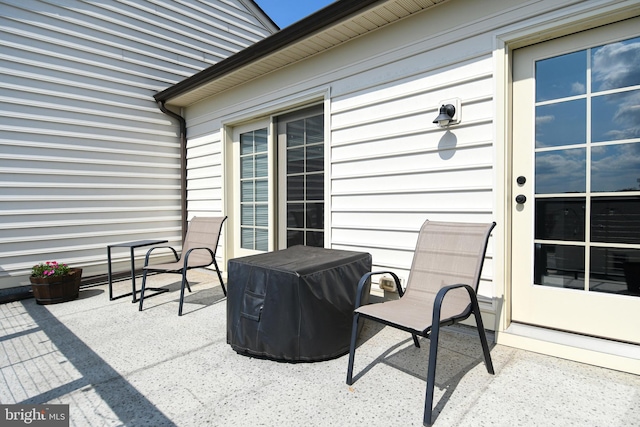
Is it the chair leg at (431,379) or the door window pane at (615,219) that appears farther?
the door window pane at (615,219)

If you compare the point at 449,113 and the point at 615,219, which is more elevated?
the point at 449,113

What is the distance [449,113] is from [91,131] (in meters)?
4.45

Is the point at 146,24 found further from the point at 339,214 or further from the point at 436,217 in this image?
the point at 436,217

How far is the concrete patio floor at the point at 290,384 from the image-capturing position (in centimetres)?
160

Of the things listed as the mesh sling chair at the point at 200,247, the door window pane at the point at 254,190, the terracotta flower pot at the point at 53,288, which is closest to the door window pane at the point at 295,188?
the door window pane at the point at 254,190

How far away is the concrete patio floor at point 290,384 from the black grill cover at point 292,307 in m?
0.11

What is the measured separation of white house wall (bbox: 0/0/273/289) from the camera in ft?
12.9

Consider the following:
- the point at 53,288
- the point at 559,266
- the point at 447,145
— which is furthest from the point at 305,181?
the point at 53,288

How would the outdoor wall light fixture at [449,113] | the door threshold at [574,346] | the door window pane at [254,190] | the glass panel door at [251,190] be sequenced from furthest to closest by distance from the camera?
the door window pane at [254,190]
the glass panel door at [251,190]
the outdoor wall light fixture at [449,113]
the door threshold at [574,346]

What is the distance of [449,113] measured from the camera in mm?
2566

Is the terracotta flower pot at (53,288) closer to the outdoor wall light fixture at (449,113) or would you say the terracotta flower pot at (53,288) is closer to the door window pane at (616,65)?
the outdoor wall light fixture at (449,113)

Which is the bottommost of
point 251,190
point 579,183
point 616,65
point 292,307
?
point 292,307

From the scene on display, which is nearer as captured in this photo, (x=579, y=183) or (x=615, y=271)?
(x=615, y=271)

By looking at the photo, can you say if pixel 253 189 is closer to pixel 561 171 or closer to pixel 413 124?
pixel 413 124
